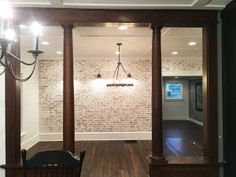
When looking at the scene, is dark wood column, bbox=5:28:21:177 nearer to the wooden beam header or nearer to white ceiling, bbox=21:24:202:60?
the wooden beam header

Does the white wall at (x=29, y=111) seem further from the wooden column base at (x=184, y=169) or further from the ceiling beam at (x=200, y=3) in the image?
the ceiling beam at (x=200, y=3)

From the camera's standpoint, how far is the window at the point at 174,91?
13133 millimetres

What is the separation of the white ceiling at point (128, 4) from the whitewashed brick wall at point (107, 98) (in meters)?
4.54

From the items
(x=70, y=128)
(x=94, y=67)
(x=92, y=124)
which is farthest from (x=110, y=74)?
(x=70, y=128)

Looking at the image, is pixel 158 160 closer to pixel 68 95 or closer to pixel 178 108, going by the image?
pixel 68 95

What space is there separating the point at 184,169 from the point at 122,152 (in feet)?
10.0

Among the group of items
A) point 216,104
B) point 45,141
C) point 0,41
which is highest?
point 0,41

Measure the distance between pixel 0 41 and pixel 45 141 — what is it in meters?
6.50

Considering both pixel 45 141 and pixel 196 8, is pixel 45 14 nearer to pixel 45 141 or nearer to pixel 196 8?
pixel 196 8

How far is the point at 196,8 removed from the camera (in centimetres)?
321

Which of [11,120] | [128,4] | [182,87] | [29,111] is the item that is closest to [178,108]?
[182,87]

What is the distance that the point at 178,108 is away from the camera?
43.4 ft

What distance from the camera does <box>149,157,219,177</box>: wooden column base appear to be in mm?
3227

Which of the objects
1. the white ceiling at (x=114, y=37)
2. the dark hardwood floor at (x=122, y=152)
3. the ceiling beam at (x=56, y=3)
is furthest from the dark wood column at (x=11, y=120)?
the dark hardwood floor at (x=122, y=152)
